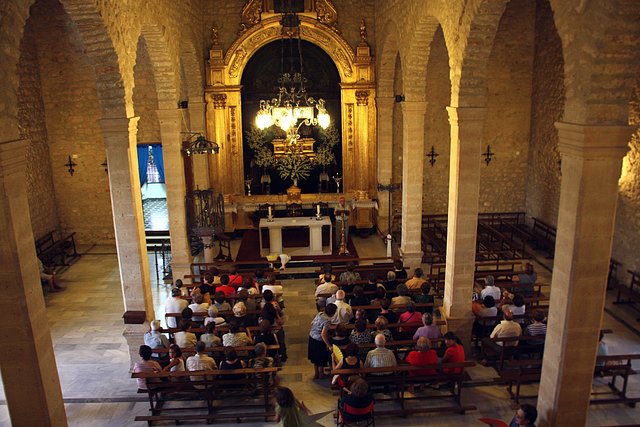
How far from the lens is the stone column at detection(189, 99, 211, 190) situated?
51.7 feet

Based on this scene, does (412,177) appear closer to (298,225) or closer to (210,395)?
(298,225)

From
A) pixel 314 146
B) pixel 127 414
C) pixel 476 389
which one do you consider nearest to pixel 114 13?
pixel 127 414

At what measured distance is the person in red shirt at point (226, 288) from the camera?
10430 mm

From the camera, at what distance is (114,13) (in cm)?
800

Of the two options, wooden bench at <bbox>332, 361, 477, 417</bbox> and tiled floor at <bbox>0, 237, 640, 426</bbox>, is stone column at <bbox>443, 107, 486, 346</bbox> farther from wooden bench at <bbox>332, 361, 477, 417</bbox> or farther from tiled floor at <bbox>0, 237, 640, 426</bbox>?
wooden bench at <bbox>332, 361, 477, 417</bbox>

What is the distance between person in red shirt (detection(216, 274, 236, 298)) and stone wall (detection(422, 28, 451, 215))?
826 centimetres

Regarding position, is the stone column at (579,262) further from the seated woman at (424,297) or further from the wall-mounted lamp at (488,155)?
the wall-mounted lamp at (488,155)

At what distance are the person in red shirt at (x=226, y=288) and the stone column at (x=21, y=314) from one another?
4.18 metres

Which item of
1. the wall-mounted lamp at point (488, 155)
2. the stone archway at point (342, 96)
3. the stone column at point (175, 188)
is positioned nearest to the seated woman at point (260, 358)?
the stone column at point (175, 188)

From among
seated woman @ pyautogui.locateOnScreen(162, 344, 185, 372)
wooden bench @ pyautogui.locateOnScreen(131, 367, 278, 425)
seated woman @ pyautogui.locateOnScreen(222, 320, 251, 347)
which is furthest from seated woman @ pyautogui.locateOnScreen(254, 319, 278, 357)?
seated woman @ pyautogui.locateOnScreen(162, 344, 185, 372)

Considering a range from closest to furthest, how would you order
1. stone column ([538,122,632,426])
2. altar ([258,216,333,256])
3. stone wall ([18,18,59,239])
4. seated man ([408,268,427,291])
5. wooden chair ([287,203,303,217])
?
stone column ([538,122,632,426]), seated man ([408,268,427,291]), stone wall ([18,18,59,239]), altar ([258,216,333,256]), wooden chair ([287,203,303,217])

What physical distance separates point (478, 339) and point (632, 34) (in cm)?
610

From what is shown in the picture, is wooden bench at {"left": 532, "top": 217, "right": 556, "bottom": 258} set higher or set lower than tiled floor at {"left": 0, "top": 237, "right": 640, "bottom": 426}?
higher

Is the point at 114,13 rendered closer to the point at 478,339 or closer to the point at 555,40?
the point at 478,339
